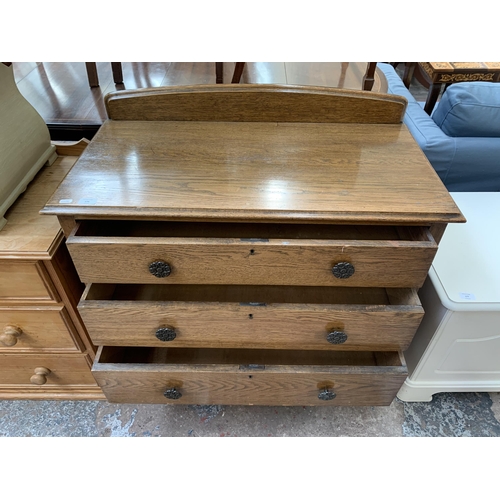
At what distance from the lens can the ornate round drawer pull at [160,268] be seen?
721 millimetres

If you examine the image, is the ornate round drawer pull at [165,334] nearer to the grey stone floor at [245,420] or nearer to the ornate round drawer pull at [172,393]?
the ornate round drawer pull at [172,393]

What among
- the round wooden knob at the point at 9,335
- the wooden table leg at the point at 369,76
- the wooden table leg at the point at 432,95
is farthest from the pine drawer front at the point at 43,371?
the wooden table leg at the point at 432,95

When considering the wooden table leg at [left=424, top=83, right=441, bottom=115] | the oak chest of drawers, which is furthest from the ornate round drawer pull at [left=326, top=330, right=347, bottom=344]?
the wooden table leg at [left=424, top=83, right=441, bottom=115]

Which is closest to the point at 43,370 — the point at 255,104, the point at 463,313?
the point at 255,104

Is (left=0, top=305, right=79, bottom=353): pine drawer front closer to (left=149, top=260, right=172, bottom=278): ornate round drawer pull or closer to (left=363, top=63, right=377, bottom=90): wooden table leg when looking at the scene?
(left=149, top=260, right=172, bottom=278): ornate round drawer pull

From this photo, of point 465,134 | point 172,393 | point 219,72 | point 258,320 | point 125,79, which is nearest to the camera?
point 258,320

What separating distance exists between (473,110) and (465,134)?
0.07 metres

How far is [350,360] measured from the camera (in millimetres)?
975

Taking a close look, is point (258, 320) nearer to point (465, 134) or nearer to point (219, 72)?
point (465, 134)

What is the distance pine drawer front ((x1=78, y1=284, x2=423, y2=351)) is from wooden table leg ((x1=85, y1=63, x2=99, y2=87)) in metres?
1.05

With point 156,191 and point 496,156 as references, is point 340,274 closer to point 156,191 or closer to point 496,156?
point 156,191

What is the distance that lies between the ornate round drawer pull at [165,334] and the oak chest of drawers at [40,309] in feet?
0.82

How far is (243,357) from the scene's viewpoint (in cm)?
98

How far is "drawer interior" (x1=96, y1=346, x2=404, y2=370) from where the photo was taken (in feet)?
3.18
